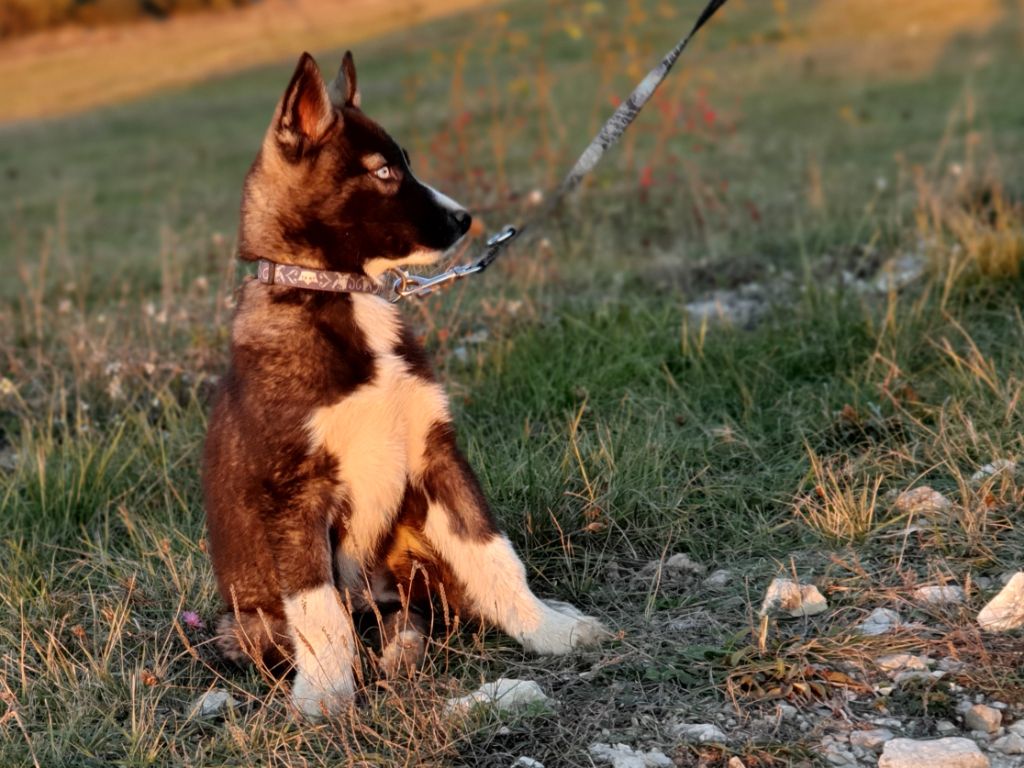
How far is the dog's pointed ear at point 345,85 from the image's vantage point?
3639 mm

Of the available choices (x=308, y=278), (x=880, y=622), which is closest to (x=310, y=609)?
(x=308, y=278)

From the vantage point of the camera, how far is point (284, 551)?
3174 millimetres

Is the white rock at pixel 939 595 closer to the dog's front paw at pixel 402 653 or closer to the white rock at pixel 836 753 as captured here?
the white rock at pixel 836 753

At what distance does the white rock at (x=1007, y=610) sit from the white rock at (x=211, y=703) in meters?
1.99

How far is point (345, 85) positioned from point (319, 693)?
181 centimetres

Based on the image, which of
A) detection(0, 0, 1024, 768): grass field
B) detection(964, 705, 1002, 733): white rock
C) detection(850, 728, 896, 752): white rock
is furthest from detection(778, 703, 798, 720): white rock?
detection(964, 705, 1002, 733): white rock

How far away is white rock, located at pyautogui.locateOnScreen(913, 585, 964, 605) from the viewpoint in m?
3.28

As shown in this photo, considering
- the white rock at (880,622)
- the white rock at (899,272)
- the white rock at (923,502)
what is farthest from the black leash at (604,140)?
the white rock at (899,272)

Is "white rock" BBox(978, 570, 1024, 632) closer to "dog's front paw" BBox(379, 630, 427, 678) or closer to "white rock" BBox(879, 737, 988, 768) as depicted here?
"white rock" BBox(879, 737, 988, 768)

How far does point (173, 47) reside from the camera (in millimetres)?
27406

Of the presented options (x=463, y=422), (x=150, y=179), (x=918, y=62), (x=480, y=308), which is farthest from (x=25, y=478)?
(x=918, y=62)

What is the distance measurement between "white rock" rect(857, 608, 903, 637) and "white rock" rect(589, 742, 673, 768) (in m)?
0.73

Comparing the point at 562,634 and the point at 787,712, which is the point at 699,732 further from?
the point at 562,634

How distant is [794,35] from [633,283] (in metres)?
14.5
